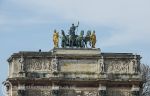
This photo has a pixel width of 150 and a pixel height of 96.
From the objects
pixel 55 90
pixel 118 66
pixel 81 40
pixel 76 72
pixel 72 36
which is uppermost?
pixel 72 36

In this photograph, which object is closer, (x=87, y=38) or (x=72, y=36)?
(x=72, y=36)

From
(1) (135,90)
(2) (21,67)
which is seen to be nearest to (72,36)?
(2) (21,67)

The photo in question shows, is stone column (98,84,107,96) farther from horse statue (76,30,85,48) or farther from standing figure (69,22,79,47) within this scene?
standing figure (69,22,79,47)

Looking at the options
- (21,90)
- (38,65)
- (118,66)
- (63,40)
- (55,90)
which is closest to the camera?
(21,90)

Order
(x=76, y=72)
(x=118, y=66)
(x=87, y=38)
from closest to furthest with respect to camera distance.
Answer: (x=76, y=72)
(x=118, y=66)
(x=87, y=38)

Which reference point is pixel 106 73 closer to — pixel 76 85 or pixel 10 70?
pixel 76 85

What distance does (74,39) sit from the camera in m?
60.1

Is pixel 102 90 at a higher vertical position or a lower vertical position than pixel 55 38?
lower

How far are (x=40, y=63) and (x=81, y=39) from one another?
179 inches

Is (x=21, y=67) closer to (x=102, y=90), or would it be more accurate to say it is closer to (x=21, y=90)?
(x=21, y=90)

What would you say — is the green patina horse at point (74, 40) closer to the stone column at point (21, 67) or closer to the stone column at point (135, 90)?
the stone column at point (21, 67)

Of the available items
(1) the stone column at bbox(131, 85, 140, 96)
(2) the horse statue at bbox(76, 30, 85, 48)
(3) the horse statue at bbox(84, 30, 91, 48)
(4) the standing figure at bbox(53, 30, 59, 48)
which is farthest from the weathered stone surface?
(3) the horse statue at bbox(84, 30, 91, 48)

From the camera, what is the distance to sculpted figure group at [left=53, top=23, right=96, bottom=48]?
60000 millimetres

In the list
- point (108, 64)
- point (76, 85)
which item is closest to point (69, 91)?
point (76, 85)
